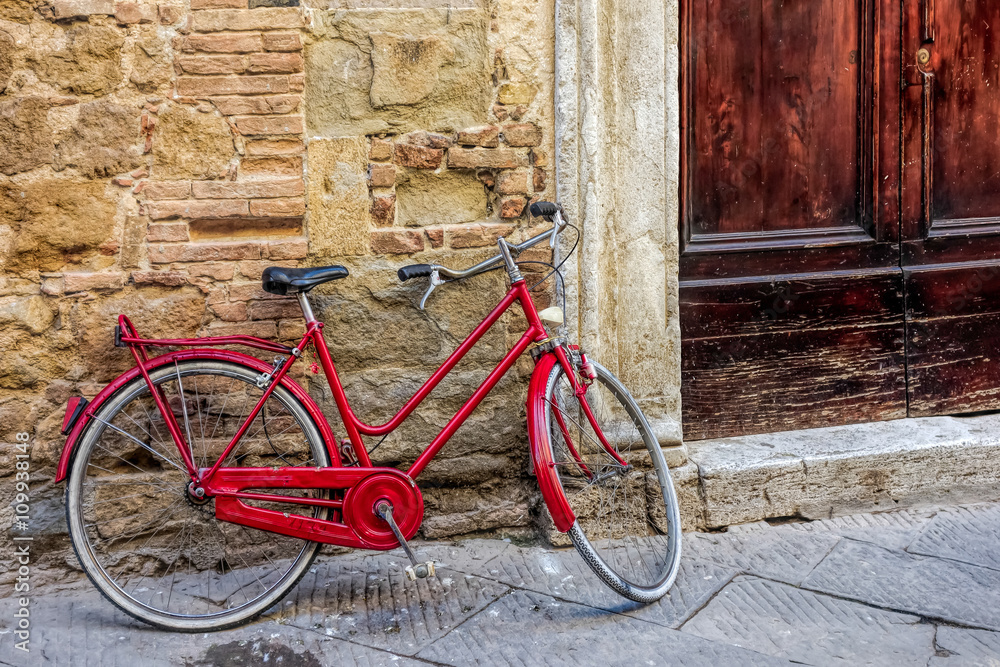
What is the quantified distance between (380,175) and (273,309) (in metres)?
0.59

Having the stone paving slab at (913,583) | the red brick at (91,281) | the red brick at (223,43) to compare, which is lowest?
the stone paving slab at (913,583)

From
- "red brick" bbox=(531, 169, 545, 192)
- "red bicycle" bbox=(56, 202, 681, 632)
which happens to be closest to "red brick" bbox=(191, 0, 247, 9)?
"red bicycle" bbox=(56, 202, 681, 632)

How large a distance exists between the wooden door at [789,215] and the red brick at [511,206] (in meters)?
0.74

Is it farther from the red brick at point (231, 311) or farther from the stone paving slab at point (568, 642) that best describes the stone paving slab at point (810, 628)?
the red brick at point (231, 311)

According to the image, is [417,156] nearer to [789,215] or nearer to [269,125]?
[269,125]

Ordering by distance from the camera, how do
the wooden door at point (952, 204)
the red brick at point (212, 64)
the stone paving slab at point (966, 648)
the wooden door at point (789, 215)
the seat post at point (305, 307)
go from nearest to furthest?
1. the stone paving slab at point (966, 648)
2. the seat post at point (305, 307)
3. the red brick at point (212, 64)
4. the wooden door at point (789, 215)
5. the wooden door at point (952, 204)

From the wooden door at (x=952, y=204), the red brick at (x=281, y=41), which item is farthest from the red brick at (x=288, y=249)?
the wooden door at (x=952, y=204)

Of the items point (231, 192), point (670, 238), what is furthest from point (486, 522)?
point (231, 192)

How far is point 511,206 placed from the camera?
128 inches

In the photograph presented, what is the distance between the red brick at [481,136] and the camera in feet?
10.5

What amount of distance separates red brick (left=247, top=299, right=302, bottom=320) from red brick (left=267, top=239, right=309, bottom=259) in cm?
15

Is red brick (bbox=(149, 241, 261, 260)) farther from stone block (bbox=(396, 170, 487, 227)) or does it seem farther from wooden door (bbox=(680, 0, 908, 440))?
wooden door (bbox=(680, 0, 908, 440))

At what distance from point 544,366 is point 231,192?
1.20 metres

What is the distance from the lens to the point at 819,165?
3734mm
